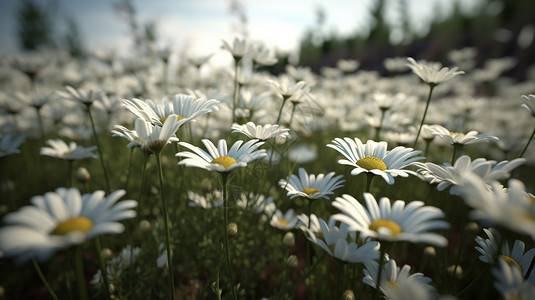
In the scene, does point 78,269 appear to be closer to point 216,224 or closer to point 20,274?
point 216,224

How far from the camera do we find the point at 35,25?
19.7 meters

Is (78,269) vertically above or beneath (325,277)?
above

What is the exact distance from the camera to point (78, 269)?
2.97ft

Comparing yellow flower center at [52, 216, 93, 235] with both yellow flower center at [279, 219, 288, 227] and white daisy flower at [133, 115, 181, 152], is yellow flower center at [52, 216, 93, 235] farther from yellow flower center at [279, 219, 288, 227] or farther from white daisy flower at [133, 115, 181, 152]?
yellow flower center at [279, 219, 288, 227]

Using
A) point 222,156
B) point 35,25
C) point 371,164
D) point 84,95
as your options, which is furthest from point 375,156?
point 35,25

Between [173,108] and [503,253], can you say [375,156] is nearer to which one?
[503,253]

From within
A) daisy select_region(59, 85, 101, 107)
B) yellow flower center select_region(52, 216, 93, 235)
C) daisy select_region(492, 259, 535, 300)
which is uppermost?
daisy select_region(59, 85, 101, 107)

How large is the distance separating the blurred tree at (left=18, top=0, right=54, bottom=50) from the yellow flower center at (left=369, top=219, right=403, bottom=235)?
23.7 metres

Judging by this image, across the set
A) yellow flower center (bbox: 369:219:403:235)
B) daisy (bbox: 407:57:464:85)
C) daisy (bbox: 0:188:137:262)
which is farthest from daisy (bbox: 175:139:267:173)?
daisy (bbox: 407:57:464:85)

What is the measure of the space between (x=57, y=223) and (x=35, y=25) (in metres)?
26.5

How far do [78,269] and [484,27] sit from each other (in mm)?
23341

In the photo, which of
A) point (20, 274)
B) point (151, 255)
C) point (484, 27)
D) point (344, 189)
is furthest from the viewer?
point (484, 27)

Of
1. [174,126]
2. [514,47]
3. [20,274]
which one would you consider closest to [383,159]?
[174,126]

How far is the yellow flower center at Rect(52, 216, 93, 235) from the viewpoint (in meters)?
0.88
